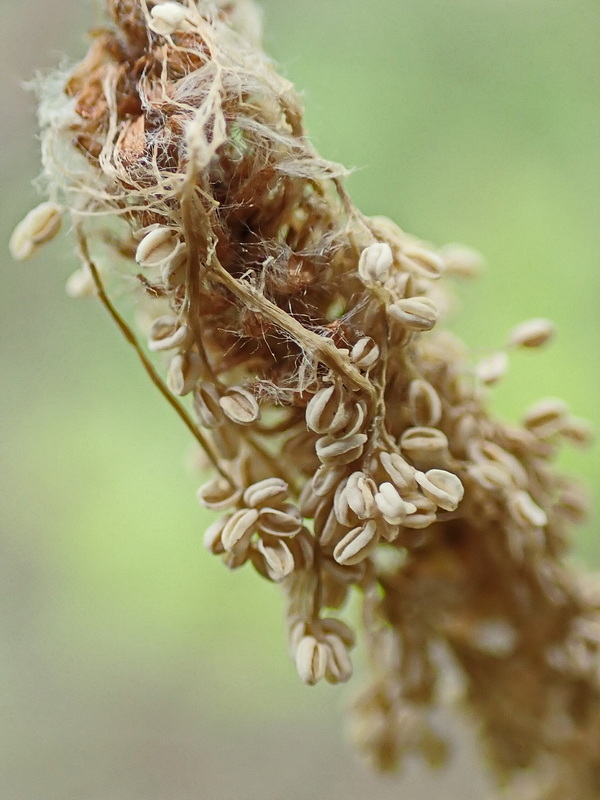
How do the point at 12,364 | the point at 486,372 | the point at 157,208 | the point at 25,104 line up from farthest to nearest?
the point at 12,364 → the point at 25,104 → the point at 486,372 → the point at 157,208

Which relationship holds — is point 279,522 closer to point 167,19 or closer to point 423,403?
point 423,403

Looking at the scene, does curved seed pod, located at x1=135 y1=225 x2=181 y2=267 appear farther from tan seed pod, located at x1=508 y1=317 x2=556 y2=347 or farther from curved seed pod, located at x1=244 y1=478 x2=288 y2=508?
tan seed pod, located at x1=508 y1=317 x2=556 y2=347

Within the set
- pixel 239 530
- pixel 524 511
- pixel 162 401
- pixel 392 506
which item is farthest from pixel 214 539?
pixel 162 401

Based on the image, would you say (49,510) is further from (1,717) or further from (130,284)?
(130,284)

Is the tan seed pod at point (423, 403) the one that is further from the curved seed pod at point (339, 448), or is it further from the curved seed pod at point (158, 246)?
the curved seed pod at point (158, 246)

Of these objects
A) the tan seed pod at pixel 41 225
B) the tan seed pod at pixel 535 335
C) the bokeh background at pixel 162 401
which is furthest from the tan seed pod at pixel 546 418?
the bokeh background at pixel 162 401

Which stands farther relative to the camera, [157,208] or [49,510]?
[49,510]

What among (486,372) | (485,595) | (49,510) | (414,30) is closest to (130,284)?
(486,372)
